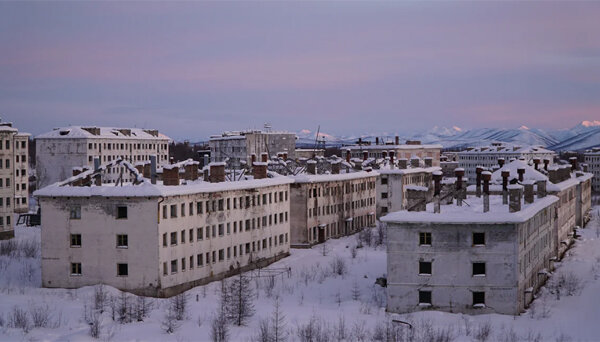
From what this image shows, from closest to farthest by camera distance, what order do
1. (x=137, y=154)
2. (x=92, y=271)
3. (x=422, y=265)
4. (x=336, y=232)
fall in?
(x=422, y=265) < (x=92, y=271) < (x=336, y=232) < (x=137, y=154)

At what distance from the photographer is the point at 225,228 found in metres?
66.9

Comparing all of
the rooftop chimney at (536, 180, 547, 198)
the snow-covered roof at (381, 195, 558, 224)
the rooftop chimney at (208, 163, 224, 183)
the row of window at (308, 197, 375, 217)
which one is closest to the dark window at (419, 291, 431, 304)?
the snow-covered roof at (381, 195, 558, 224)

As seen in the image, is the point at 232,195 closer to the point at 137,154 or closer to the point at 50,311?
the point at 50,311

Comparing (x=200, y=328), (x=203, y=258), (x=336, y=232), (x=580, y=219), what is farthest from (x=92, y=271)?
(x=580, y=219)

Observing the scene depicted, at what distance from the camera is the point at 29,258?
244 ft

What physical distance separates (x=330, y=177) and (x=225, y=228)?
30372 millimetres

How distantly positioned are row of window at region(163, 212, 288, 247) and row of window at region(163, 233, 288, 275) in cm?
131

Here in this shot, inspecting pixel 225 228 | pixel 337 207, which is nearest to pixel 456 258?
pixel 225 228

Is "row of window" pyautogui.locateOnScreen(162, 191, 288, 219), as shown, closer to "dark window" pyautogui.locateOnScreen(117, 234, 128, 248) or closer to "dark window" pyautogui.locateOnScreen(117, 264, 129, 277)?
"dark window" pyautogui.locateOnScreen(117, 234, 128, 248)

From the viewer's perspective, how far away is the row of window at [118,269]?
5759 cm

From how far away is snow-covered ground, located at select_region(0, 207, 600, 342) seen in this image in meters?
46.0

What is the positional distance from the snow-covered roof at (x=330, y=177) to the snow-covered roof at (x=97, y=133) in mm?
66339

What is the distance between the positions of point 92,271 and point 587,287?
36.3m

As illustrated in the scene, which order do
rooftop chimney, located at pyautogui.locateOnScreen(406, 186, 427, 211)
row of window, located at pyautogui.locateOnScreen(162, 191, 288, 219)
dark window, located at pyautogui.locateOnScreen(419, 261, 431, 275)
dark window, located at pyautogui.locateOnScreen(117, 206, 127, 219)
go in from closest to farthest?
dark window, located at pyautogui.locateOnScreen(419, 261, 431, 275)
rooftop chimney, located at pyautogui.locateOnScreen(406, 186, 427, 211)
dark window, located at pyautogui.locateOnScreen(117, 206, 127, 219)
row of window, located at pyautogui.locateOnScreen(162, 191, 288, 219)
